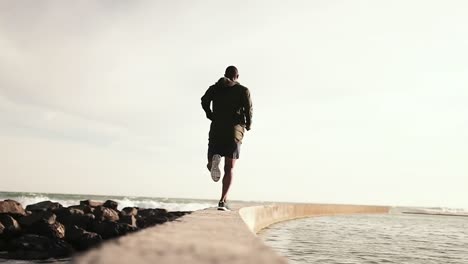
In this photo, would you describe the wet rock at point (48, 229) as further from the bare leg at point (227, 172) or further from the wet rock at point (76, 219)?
the bare leg at point (227, 172)

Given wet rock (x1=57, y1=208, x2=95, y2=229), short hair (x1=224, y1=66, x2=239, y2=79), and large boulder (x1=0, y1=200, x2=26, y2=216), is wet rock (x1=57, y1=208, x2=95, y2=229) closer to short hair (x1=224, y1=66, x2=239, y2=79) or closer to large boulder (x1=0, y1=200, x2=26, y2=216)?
large boulder (x1=0, y1=200, x2=26, y2=216)

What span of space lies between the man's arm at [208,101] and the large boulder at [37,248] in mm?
2710

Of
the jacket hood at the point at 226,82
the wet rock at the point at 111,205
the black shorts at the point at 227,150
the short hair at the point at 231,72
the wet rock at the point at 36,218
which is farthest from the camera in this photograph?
the wet rock at the point at 111,205

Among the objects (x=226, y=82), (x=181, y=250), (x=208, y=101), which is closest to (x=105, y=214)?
(x=208, y=101)

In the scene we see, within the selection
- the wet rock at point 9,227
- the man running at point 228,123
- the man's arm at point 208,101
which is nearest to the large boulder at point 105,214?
the wet rock at point 9,227

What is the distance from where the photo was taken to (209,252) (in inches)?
77.8

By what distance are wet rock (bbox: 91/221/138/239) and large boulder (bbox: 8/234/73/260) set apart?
5.02ft

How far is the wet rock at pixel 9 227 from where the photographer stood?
7.81m

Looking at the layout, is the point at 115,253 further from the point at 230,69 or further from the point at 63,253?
the point at 230,69

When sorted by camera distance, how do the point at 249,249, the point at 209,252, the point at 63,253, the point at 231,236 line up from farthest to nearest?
the point at 63,253
the point at 231,236
the point at 249,249
the point at 209,252

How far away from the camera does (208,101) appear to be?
749 centimetres

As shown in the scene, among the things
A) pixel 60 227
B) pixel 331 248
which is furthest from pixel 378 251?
pixel 60 227

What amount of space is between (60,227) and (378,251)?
4.77m

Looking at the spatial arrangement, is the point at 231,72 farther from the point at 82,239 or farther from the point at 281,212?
the point at 281,212
